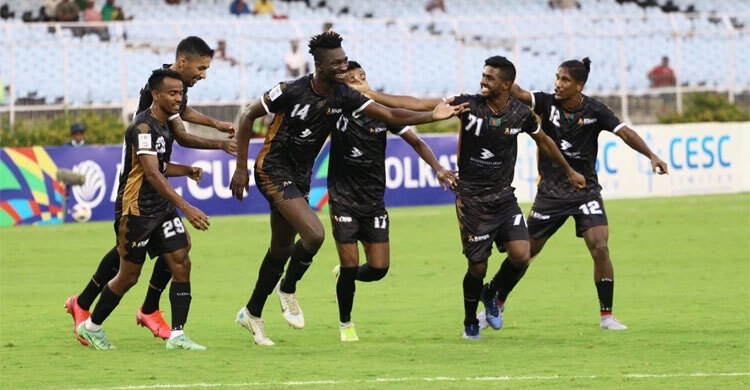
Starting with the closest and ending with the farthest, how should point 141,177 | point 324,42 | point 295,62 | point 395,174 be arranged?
point 324,42
point 141,177
point 395,174
point 295,62

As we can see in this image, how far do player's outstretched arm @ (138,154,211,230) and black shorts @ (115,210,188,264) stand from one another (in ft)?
1.24

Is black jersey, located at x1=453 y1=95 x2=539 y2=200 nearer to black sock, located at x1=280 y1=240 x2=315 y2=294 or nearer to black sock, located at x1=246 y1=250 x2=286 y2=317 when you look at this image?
black sock, located at x1=280 y1=240 x2=315 y2=294

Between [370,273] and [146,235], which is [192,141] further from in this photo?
[370,273]

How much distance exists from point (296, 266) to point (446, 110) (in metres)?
1.98

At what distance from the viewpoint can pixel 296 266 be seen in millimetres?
11359

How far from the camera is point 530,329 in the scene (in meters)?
11.7

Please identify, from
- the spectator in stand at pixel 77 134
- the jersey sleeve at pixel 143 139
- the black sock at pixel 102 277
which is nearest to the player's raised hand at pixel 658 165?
the jersey sleeve at pixel 143 139

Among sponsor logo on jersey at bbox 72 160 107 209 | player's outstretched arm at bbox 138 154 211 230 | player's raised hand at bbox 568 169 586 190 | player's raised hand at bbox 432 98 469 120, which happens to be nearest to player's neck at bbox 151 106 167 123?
player's outstretched arm at bbox 138 154 211 230

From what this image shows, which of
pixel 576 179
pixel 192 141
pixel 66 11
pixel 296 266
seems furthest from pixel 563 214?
pixel 66 11

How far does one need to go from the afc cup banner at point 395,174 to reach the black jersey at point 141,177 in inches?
498

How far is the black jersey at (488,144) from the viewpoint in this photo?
36.3 feet

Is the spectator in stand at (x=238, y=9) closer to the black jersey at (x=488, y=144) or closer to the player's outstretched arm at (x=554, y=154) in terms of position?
the player's outstretched arm at (x=554, y=154)

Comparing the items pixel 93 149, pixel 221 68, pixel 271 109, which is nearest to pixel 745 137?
pixel 221 68

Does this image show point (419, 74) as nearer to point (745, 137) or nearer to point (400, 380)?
point (745, 137)
